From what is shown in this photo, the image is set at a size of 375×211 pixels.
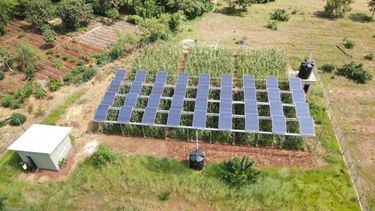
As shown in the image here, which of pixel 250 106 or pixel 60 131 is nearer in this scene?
pixel 60 131

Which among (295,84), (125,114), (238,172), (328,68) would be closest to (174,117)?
(125,114)

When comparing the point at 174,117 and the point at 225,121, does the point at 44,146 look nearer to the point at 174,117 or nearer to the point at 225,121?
the point at 174,117

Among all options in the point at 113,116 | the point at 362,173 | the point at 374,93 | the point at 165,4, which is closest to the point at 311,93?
the point at 374,93

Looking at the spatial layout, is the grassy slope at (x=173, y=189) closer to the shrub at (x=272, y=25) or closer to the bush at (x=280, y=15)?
the shrub at (x=272, y=25)

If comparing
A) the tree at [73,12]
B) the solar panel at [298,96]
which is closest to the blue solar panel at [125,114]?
the solar panel at [298,96]

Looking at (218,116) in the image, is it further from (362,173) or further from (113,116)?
(362,173)

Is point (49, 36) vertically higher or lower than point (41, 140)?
higher
